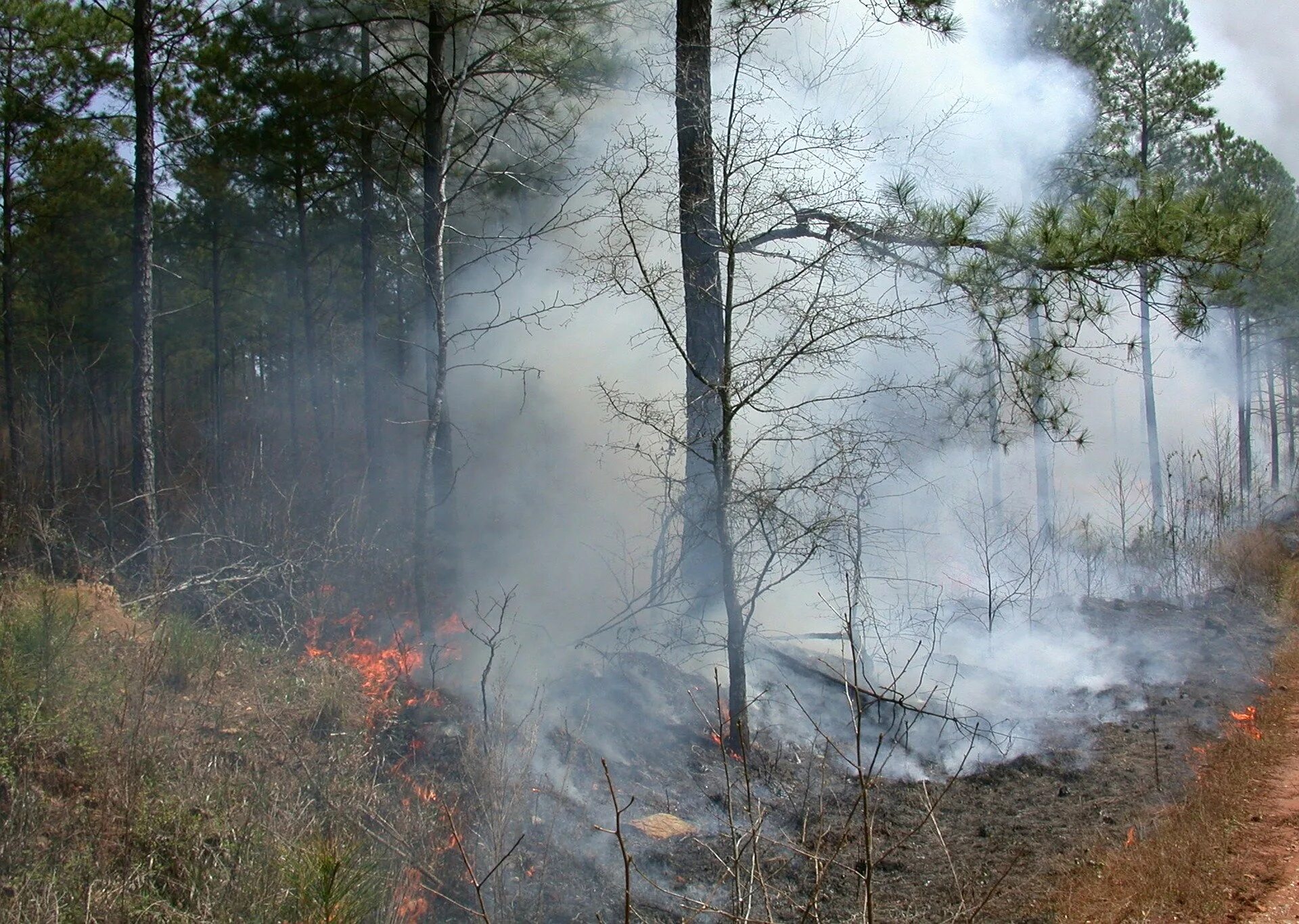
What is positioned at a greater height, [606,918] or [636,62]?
[636,62]

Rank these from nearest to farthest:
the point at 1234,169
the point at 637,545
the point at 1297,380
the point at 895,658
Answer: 1. the point at 895,658
2. the point at 637,545
3. the point at 1234,169
4. the point at 1297,380

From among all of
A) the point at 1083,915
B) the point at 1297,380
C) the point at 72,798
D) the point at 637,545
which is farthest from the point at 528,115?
the point at 1297,380

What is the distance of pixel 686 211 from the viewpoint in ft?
20.0

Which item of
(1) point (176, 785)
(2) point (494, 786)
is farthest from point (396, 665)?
(2) point (494, 786)

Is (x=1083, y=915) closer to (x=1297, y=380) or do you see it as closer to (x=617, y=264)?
(x=617, y=264)

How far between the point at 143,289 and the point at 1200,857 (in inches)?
353

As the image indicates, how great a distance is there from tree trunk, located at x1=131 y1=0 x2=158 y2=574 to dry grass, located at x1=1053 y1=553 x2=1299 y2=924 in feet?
24.3

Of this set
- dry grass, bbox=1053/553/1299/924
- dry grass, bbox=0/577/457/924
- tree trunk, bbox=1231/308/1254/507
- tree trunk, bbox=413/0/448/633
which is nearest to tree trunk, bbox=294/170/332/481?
tree trunk, bbox=413/0/448/633

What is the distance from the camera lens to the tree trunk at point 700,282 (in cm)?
608

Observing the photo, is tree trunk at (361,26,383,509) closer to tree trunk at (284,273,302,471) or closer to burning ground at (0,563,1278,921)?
tree trunk at (284,273,302,471)

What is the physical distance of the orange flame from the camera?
272 inches

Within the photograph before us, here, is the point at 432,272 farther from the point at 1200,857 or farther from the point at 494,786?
the point at 1200,857

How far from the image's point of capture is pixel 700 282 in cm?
647

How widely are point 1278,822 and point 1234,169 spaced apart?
57.8ft
